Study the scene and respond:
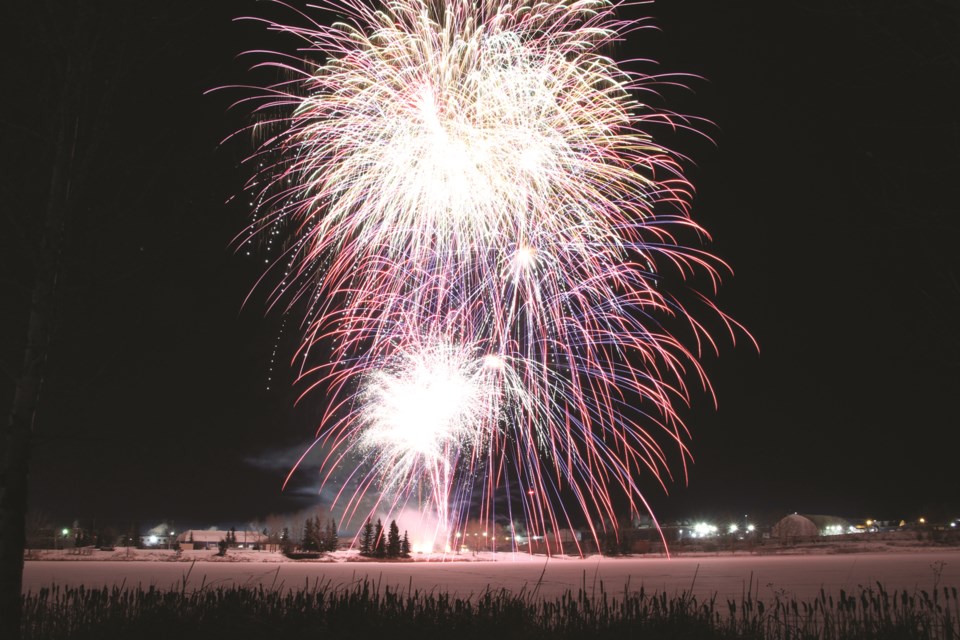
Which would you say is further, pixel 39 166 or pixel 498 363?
pixel 498 363

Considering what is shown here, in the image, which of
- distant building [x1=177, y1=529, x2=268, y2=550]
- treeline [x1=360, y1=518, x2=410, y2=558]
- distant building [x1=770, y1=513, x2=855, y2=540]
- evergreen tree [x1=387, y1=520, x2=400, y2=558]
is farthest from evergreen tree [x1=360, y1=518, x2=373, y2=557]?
distant building [x1=770, y1=513, x2=855, y2=540]

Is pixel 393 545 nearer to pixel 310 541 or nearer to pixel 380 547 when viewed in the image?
pixel 380 547

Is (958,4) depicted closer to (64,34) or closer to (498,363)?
(64,34)

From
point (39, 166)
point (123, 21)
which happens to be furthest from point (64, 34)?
point (39, 166)

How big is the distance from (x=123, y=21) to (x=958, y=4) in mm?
9691

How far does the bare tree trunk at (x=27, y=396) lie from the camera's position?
766 centimetres

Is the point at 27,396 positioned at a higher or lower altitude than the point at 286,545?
higher

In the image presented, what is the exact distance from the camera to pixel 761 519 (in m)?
162

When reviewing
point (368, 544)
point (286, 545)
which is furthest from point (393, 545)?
point (286, 545)

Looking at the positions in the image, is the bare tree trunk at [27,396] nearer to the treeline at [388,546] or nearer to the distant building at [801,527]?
the treeline at [388,546]

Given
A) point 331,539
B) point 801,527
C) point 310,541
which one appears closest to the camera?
point 310,541

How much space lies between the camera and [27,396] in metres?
8.09

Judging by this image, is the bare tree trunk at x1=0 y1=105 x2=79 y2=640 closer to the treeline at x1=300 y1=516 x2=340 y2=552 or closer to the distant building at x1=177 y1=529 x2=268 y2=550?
the treeline at x1=300 y1=516 x2=340 y2=552

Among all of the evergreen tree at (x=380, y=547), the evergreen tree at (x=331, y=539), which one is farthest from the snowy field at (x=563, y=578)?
the evergreen tree at (x=331, y=539)
